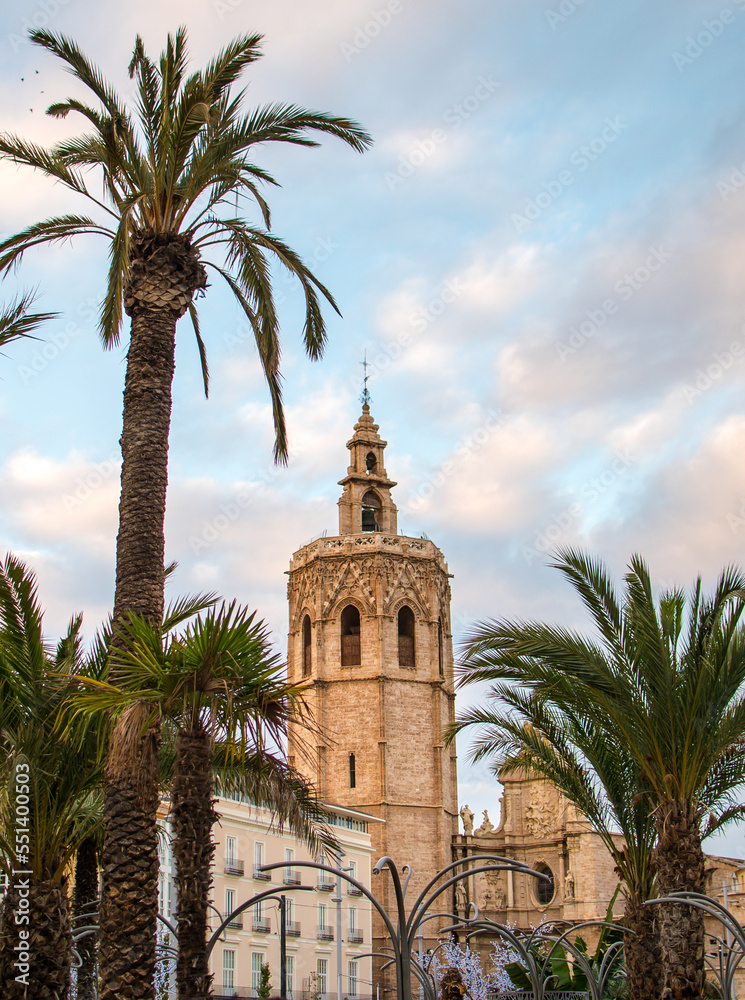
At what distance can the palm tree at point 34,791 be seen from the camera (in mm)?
11312

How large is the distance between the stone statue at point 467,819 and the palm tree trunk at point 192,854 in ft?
143

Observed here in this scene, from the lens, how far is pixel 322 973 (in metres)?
43.0

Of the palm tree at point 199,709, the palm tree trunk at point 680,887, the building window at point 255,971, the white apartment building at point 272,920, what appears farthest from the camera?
the building window at point 255,971

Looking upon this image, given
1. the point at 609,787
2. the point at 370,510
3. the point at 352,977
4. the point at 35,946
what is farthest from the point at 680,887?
the point at 370,510

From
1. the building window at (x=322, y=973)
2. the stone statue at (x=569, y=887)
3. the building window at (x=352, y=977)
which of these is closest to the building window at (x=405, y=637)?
the stone statue at (x=569, y=887)

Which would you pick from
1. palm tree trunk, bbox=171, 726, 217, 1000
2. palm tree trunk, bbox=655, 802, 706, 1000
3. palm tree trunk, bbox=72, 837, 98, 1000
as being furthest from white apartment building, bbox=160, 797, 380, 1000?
palm tree trunk, bbox=171, 726, 217, 1000

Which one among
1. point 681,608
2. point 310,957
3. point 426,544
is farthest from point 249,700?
point 426,544

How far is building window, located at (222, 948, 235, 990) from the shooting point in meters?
37.8

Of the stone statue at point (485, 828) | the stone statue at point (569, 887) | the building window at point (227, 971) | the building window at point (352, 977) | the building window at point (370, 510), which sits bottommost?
the building window at point (352, 977)

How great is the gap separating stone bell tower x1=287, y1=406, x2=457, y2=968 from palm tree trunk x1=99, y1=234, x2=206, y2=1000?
38.7 m

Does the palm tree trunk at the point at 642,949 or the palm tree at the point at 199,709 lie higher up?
the palm tree at the point at 199,709

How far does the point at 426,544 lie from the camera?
55438mm

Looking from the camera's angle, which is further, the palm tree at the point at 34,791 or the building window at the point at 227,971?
the building window at the point at 227,971

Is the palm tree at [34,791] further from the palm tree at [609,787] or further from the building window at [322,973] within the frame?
the building window at [322,973]
